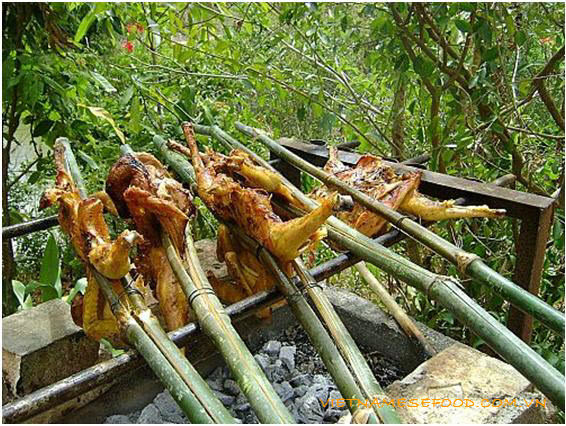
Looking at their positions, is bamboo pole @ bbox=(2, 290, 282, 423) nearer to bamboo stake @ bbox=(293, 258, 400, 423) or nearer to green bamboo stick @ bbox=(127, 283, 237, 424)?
green bamboo stick @ bbox=(127, 283, 237, 424)

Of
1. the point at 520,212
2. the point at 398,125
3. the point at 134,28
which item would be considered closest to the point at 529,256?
the point at 520,212

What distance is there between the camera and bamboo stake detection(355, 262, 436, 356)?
5.33 feet

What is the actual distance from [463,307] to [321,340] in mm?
236

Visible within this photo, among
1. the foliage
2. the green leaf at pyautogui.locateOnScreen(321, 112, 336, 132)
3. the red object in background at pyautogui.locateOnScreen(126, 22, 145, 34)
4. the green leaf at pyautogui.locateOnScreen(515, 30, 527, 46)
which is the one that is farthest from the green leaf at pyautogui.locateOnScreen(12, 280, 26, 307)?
the green leaf at pyautogui.locateOnScreen(515, 30, 527, 46)

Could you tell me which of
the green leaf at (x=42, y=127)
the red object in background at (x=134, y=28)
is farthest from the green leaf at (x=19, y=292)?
the red object in background at (x=134, y=28)

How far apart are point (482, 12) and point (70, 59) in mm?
1531

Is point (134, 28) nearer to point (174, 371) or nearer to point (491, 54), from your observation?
point (491, 54)

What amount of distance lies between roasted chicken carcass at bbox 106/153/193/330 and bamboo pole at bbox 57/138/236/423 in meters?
0.14

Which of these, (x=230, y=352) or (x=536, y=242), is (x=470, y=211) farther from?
(x=230, y=352)

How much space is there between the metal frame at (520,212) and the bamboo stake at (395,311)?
26 cm

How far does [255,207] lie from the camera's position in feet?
3.75

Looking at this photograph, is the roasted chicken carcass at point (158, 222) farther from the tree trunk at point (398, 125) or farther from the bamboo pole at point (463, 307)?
the tree trunk at point (398, 125)

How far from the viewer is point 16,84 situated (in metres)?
1.99

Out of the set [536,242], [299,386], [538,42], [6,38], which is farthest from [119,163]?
[538,42]
